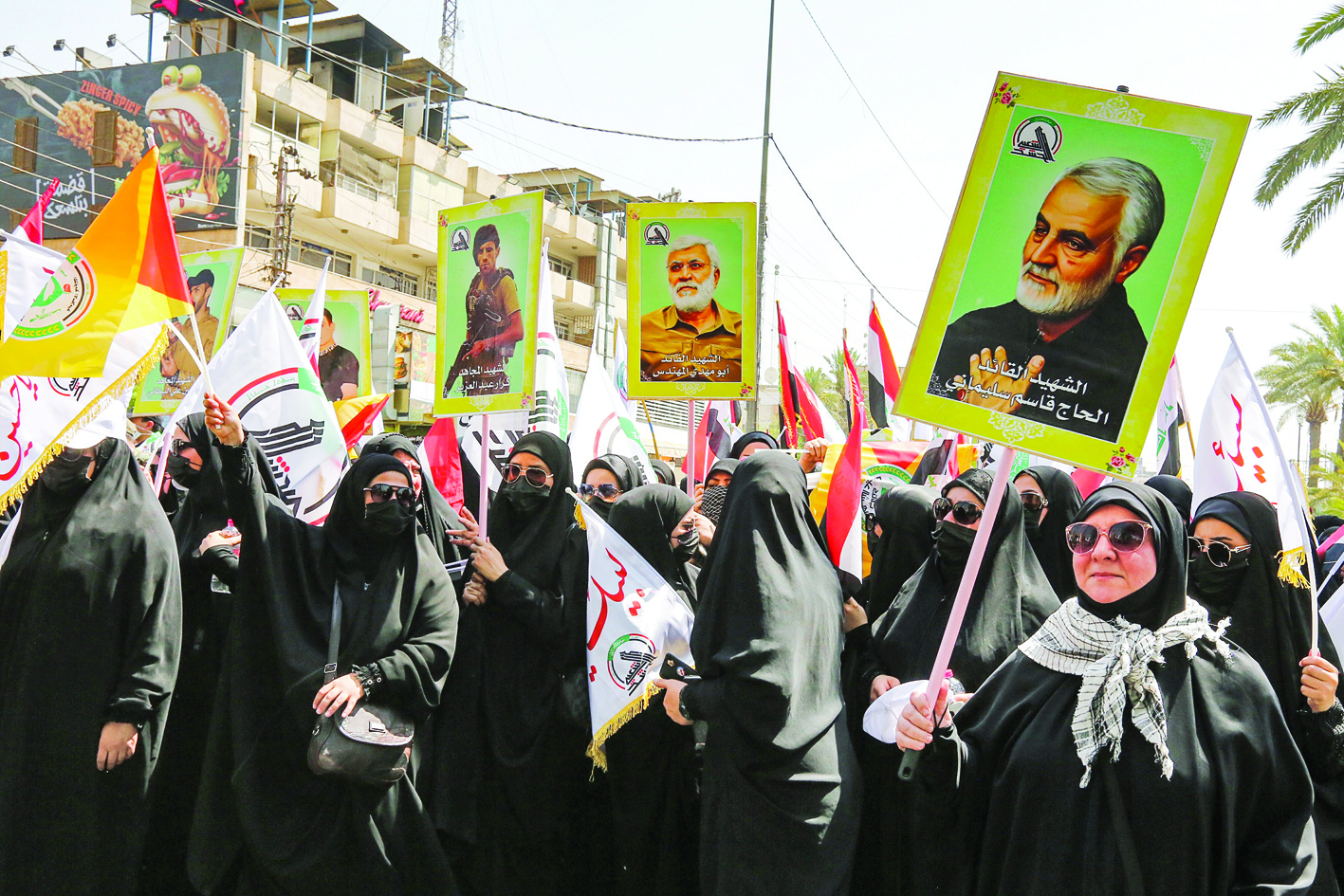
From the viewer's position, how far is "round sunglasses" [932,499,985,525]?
336cm

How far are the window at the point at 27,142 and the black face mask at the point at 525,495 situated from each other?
27.1 meters

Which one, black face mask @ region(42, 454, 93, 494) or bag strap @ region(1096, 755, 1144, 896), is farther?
black face mask @ region(42, 454, 93, 494)

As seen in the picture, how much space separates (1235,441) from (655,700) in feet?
7.17

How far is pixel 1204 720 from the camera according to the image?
2297 millimetres

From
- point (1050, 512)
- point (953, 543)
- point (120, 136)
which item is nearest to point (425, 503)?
point (953, 543)

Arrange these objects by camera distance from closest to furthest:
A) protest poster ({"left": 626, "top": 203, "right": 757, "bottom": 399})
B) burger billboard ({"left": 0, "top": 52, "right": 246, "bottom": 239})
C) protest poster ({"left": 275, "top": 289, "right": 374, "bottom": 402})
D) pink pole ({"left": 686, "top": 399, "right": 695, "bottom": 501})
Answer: pink pole ({"left": 686, "top": 399, "right": 695, "bottom": 501}), protest poster ({"left": 626, "top": 203, "right": 757, "bottom": 399}), protest poster ({"left": 275, "top": 289, "right": 374, "bottom": 402}), burger billboard ({"left": 0, "top": 52, "right": 246, "bottom": 239})

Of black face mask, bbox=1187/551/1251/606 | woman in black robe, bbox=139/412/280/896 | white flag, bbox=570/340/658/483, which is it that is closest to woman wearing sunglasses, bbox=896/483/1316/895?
black face mask, bbox=1187/551/1251/606

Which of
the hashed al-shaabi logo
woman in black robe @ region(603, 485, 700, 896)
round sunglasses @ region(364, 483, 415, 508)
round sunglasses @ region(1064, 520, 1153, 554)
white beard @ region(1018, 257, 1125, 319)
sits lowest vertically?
woman in black robe @ region(603, 485, 700, 896)

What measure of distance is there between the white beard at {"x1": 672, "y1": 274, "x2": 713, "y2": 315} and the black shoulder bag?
111 inches

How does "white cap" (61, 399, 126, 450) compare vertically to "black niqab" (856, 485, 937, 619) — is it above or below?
above

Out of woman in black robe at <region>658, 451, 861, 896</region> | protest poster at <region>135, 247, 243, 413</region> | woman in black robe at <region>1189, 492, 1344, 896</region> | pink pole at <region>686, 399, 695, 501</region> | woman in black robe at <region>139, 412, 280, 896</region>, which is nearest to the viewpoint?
woman in black robe at <region>1189, 492, 1344, 896</region>

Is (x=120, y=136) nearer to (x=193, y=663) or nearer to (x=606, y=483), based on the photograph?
(x=193, y=663)

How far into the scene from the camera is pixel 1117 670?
7.58ft

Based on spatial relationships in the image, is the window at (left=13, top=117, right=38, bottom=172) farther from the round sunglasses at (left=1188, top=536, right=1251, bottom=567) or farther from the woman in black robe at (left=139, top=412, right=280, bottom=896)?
the round sunglasses at (left=1188, top=536, right=1251, bottom=567)
